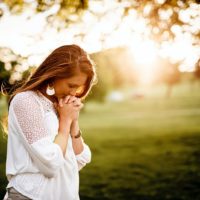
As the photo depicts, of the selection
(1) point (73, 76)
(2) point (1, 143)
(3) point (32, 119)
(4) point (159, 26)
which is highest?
(4) point (159, 26)

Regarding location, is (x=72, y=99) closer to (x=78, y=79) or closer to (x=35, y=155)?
(x=78, y=79)

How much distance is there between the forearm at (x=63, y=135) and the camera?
279 cm

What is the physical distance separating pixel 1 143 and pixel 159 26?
1306 centimetres

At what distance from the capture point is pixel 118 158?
13.9m

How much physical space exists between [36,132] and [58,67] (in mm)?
436

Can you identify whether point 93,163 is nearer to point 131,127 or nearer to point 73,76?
point 73,76

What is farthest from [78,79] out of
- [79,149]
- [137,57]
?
[137,57]

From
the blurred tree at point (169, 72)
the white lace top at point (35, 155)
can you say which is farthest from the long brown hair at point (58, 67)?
the blurred tree at point (169, 72)

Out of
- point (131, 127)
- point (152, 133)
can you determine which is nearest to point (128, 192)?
point (152, 133)

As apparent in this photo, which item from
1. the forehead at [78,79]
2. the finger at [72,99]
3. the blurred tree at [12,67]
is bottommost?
the finger at [72,99]

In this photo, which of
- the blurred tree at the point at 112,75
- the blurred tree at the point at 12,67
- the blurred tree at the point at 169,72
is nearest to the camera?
the blurred tree at the point at 12,67

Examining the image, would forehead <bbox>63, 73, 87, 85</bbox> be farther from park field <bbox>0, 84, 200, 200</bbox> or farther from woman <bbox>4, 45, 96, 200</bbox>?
park field <bbox>0, 84, 200, 200</bbox>

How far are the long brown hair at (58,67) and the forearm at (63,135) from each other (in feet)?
0.90

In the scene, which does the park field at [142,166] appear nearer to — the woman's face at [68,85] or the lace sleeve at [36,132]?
the woman's face at [68,85]
